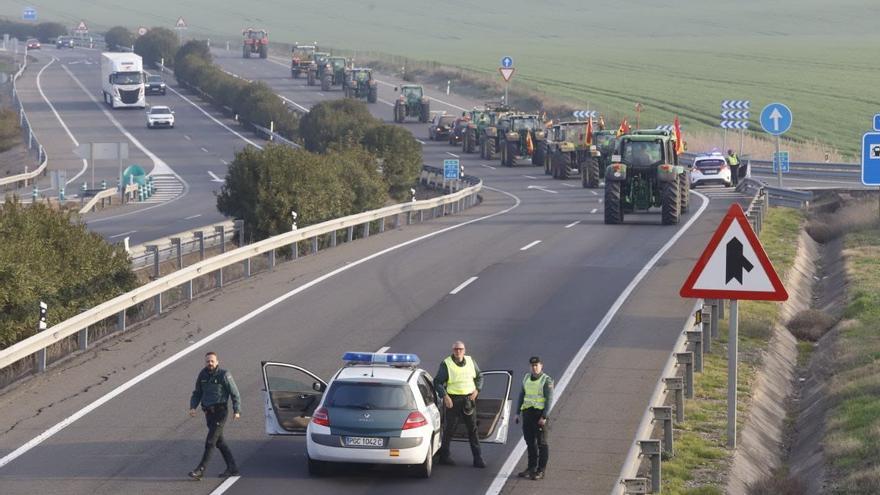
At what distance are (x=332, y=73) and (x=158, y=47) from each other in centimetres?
2919

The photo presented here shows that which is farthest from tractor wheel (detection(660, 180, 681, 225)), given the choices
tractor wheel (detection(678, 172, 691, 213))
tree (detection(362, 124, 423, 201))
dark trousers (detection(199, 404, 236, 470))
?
dark trousers (detection(199, 404, 236, 470))

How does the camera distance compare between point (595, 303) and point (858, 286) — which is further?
point (858, 286)

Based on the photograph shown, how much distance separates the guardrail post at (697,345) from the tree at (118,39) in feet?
424

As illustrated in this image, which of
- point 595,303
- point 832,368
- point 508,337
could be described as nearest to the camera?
point 832,368

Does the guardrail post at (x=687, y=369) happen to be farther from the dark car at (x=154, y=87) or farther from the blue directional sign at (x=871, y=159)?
the dark car at (x=154, y=87)

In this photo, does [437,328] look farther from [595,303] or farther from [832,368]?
[832,368]

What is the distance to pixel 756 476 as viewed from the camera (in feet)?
54.4

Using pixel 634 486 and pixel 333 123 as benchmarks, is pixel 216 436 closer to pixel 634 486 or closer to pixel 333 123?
pixel 634 486

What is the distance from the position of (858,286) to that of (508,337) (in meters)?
8.77

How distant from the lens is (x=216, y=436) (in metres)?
15.5

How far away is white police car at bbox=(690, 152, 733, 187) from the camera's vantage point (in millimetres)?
56000

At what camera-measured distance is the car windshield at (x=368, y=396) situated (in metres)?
15.5

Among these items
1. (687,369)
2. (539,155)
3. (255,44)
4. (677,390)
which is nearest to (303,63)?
(255,44)

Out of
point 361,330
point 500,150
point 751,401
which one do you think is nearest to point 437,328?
point 361,330
